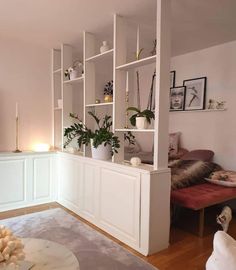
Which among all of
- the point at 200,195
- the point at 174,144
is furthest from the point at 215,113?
the point at 200,195

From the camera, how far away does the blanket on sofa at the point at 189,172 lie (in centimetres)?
294

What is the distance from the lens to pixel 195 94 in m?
3.93

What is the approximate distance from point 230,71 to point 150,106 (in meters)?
1.62

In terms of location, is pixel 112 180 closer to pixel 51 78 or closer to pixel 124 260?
pixel 124 260

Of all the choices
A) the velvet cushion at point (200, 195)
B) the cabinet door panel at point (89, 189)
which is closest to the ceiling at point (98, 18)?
the cabinet door panel at point (89, 189)

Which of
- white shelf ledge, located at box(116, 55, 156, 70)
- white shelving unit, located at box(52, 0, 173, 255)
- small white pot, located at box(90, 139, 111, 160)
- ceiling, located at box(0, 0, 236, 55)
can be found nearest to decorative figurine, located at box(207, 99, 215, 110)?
ceiling, located at box(0, 0, 236, 55)

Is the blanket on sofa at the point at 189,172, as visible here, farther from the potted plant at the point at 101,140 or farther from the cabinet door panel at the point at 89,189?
the cabinet door panel at the point at 89,189

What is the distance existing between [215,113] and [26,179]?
2980mm

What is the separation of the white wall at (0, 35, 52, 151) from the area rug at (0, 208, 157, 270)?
49.2 inches

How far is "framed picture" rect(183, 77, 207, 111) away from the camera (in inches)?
151

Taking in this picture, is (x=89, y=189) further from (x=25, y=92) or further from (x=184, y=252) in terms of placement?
(x=25, y=92)

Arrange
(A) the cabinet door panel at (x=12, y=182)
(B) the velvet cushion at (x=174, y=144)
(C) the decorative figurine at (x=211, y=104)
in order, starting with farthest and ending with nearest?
(B) the velvet cushion at (x=174, y=144) < (C) the decorative figurine at (x=211, y=104) < (A) the cabinet door panel at (x=12, y=182)

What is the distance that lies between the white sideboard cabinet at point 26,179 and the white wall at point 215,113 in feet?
7.58

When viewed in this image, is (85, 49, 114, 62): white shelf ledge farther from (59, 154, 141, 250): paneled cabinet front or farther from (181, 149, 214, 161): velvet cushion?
(181, 149, 214, 161): velvet cushion
